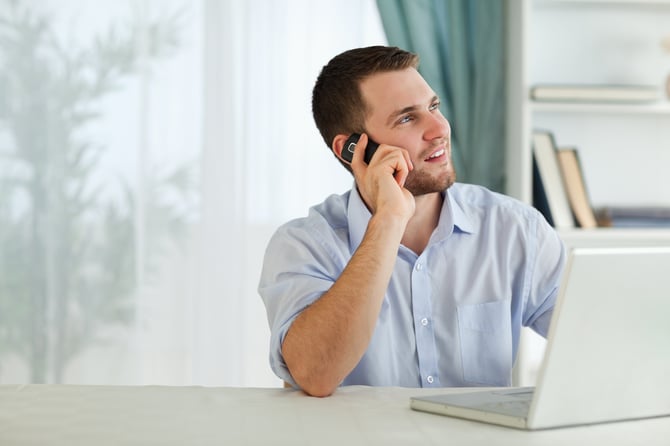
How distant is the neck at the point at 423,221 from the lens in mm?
1885

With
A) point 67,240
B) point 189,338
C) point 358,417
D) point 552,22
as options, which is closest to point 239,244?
point 189,338

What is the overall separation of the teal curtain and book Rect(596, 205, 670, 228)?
0.37 m

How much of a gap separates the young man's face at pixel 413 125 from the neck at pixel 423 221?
0.06 m

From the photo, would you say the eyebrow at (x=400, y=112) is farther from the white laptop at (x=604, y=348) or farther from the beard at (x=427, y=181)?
the white laptop at (x=604, y=348)

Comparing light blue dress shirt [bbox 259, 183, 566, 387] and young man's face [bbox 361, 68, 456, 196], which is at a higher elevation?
young man's face [bbox 361, 68, 456, 196]

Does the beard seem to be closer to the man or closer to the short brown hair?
the man

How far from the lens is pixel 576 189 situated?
2938 millimetres

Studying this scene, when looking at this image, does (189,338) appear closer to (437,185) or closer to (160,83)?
(160,83)

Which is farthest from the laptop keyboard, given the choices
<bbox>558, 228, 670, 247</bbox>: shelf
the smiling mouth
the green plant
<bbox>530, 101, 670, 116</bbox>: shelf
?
the green plant

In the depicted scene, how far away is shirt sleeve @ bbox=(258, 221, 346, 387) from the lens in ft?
5.19

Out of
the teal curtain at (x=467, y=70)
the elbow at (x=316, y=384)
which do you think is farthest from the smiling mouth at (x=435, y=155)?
the teal curtain at (x=467, y=70)

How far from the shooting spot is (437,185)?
1.85m

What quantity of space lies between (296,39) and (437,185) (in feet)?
4.54

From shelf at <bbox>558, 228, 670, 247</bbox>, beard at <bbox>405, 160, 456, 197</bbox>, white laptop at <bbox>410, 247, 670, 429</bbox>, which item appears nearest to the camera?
white laptop at <bbox>410, 247, 670, 429</bbox>
